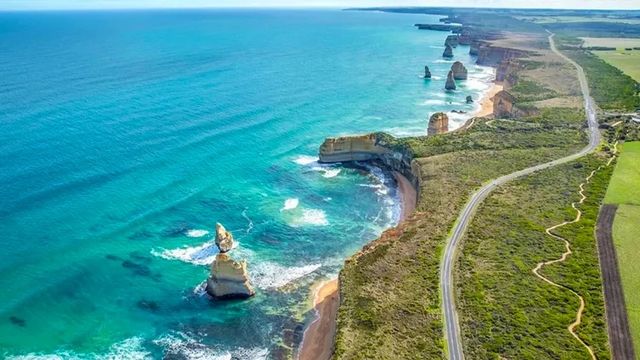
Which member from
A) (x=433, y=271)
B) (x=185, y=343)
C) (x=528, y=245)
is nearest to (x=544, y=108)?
(x=528, y=245)

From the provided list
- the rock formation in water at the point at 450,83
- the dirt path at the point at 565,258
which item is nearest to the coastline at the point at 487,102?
the rock formation in water at the point at 450,83

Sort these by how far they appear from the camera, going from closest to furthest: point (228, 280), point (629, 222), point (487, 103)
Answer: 1. point (228, 280)
2. point (629, 222)
3. point (487, 103)

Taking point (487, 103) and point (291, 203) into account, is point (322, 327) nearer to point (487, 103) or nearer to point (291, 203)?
point (291, 203)

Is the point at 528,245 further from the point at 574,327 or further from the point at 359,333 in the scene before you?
the point at 359,333

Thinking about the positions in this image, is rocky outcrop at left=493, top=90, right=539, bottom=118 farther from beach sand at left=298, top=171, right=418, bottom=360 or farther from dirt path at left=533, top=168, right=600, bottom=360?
beach sand at left=298, top=171, right=418, bottom=360

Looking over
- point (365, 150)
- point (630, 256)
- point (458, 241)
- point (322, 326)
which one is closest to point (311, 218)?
point (458, 241)

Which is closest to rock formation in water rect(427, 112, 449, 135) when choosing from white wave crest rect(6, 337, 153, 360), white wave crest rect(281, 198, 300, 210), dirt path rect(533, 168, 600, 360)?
dirt path rect(533, 168, 600, 360)

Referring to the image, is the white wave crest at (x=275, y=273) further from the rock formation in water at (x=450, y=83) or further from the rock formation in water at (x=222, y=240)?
the rock formation in water at (x=450, y=83)
